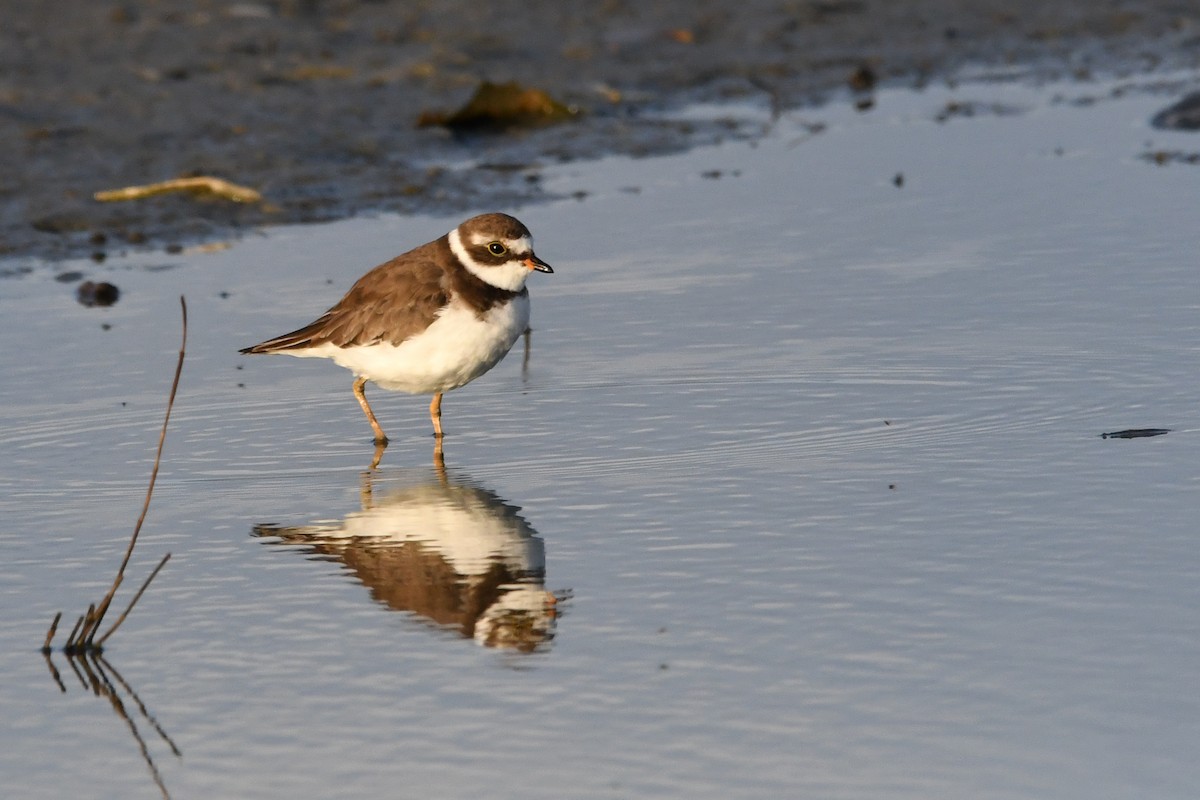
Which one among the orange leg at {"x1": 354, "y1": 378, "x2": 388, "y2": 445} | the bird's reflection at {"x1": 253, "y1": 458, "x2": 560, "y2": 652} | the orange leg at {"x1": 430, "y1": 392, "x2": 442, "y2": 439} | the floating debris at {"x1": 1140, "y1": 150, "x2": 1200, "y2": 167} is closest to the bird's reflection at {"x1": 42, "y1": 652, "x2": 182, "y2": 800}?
the bird's reflection at {"x1": 253, "y1": 458, "x2": 560, "y2": 652}

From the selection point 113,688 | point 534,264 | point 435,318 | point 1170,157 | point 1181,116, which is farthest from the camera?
point 1181,116

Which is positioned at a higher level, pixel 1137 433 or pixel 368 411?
pixel 368 411

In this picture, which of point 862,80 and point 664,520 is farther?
point 862,80

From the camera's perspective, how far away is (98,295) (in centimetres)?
1030

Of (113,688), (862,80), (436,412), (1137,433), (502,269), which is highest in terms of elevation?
(862,80)

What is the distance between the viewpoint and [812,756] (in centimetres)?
447

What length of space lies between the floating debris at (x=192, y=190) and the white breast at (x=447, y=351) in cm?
438

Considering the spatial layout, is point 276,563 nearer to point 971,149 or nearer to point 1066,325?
point 1066,325

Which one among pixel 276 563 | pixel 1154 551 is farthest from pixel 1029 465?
pixel 276 563

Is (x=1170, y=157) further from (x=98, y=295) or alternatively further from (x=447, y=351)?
(x=98, y=295)

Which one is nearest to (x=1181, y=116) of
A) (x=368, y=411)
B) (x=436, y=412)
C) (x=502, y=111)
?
(x=502, y=111)

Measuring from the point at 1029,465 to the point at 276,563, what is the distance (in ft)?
9.08

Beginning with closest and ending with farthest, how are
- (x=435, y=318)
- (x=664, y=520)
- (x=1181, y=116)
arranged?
(x=664, y=520) → (x=435, y=318) → (x=1181, y=116)

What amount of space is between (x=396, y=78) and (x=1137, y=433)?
32.2 feet
